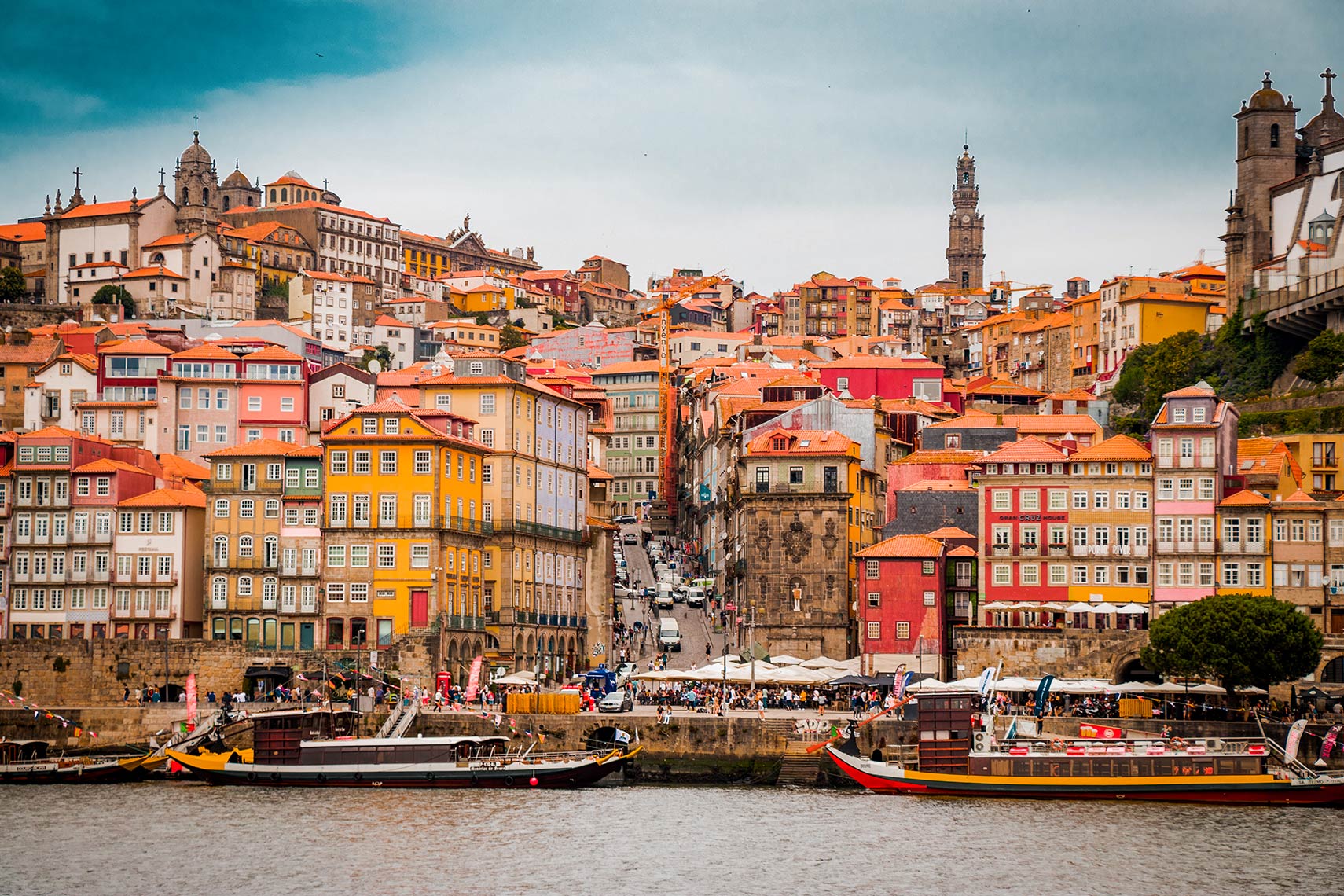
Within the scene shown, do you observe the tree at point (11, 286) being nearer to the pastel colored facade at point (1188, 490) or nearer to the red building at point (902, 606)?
the red building at point (902, 606)

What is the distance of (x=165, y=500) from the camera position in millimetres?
91688

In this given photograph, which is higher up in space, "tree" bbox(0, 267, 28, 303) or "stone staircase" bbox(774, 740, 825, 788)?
"tree" bbox(0, 267, 28, 303)

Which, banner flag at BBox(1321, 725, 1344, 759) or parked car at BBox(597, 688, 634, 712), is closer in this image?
banner flag at BBox(1321, 725, 1344, 759)

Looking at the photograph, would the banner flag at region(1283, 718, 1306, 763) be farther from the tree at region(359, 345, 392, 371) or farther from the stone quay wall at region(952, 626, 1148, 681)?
the tree at region(359, 345, 392, 371)

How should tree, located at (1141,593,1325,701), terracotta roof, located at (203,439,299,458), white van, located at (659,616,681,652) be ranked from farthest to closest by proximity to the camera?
white van, located at (659,616,681,652) < terracotta roof, located at (203,439,299,458) < tree, located at (1141,593,1325,701)

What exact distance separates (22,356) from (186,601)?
33.7 m

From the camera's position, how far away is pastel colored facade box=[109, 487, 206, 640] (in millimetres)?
90938

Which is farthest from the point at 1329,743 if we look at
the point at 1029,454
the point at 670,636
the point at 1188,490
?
the point at 670,636

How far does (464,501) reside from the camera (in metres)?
89.8

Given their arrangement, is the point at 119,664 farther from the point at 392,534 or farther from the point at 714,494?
the point at 714,494

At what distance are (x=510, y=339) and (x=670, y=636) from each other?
93857mm

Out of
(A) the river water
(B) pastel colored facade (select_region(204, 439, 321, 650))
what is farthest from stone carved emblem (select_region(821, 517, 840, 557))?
(A) the river water

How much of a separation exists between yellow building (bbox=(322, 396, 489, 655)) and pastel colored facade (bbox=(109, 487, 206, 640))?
8.70 metres

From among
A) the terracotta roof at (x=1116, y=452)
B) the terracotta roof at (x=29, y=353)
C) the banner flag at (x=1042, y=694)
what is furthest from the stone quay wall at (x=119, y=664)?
the terracotta roof at (x=29, y=353)
